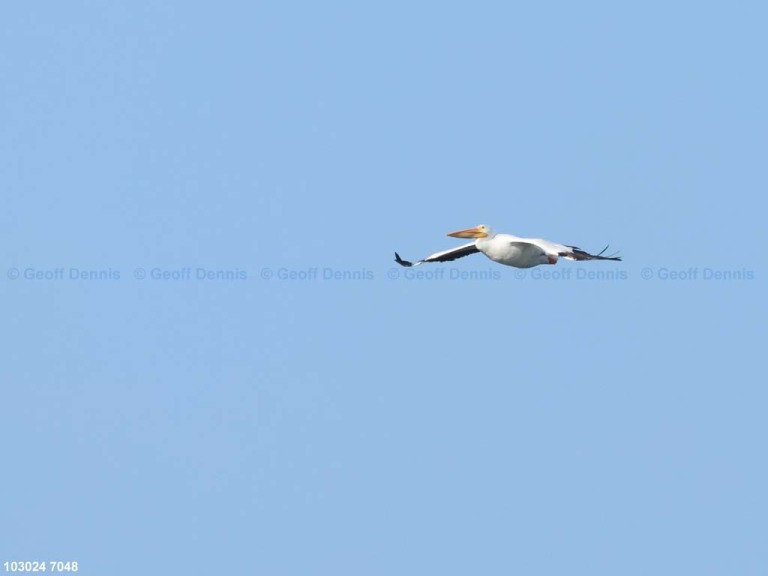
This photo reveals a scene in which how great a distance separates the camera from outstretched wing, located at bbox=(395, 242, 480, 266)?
32750 mm

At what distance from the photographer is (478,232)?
31406mm

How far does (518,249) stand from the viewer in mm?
30375

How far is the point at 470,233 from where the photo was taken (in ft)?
104

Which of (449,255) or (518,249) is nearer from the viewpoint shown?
(518,249)

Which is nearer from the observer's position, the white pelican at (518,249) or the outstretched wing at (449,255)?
the white pelican at (518,249)

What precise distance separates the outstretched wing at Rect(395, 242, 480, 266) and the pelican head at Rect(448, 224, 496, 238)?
0.92 metres

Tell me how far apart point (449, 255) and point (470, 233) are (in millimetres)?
1436

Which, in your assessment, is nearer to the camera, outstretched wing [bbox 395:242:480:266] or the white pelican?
the white pelican

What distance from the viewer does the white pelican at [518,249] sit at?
2927cm

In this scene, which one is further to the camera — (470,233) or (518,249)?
(470,233)

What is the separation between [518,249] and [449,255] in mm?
2854

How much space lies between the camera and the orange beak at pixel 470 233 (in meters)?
31.3

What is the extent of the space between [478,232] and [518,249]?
126cm

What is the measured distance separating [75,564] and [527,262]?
9.75 metres
